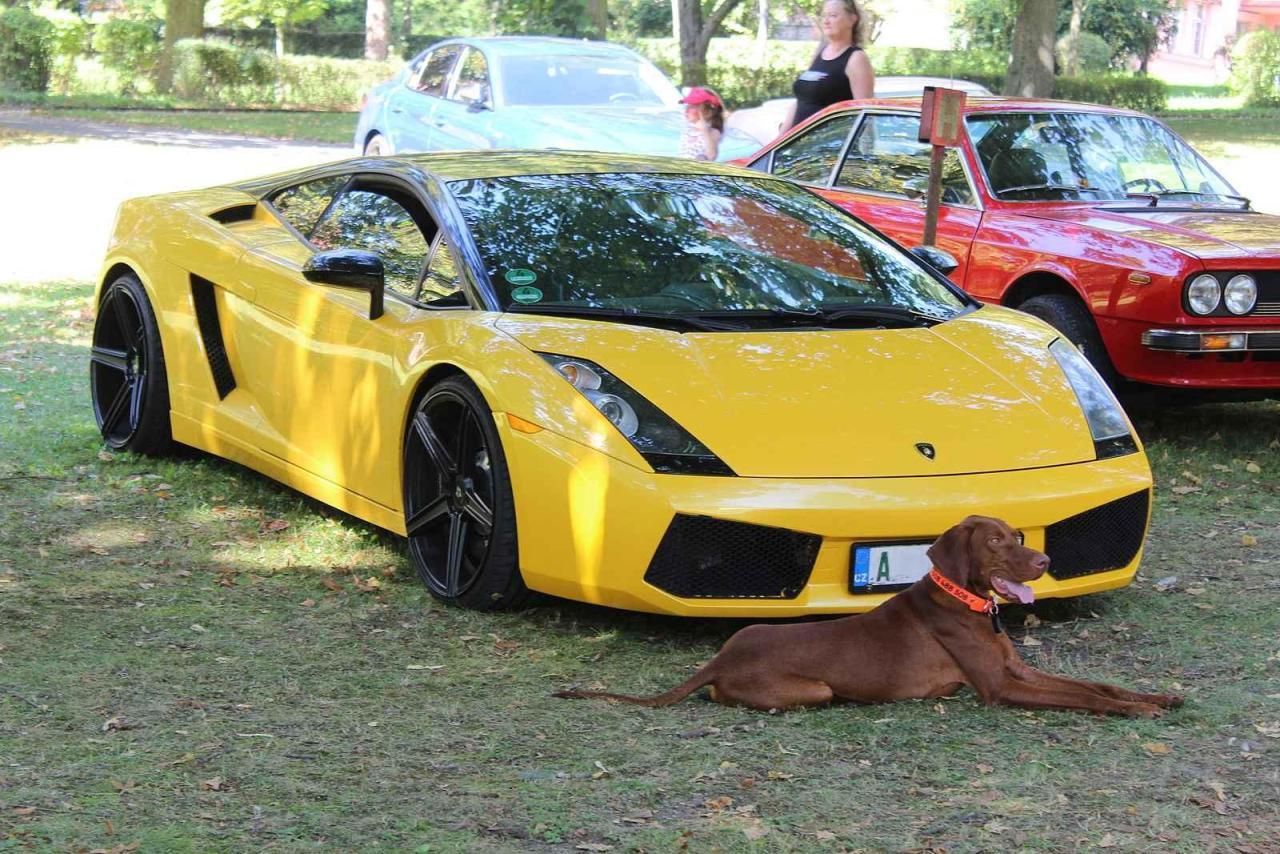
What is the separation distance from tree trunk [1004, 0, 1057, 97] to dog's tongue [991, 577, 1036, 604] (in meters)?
23.9

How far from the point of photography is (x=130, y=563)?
5.87 m

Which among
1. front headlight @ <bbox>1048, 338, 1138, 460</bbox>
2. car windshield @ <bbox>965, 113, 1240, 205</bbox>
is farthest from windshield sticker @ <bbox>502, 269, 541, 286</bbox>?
car windshield @ <bbox>965, 113, 1240, 205</bbox>

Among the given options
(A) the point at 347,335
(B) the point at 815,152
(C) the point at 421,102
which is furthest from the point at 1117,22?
(A) the point at 347,335

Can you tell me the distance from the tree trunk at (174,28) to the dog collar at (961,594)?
1320 inches

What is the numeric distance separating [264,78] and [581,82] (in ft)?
79.2

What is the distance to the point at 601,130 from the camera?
492 inches

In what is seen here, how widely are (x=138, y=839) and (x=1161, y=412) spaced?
6.64m

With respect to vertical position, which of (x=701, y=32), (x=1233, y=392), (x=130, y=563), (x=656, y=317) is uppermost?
(x=701, y=32)

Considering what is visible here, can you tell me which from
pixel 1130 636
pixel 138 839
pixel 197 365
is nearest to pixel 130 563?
pixel 197 365

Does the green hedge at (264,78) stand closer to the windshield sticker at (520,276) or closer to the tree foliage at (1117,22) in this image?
the tree foliage at (1117,22)

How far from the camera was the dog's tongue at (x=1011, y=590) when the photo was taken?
14.4ft

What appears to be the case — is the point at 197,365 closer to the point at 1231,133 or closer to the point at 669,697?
the point at 669,697

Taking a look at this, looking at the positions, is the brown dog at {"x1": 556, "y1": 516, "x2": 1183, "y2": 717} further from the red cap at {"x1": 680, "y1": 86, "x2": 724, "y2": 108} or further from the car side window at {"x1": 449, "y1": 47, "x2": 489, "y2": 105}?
the car side window at {"x1": 449, "y1": 47, "x2": 489, "y2": 105}

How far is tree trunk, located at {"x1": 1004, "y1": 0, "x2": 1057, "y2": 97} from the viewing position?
27.2 m
